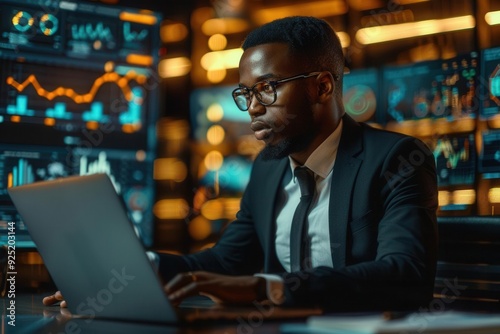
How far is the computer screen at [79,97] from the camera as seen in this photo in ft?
7.55

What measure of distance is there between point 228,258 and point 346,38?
8.13 ft

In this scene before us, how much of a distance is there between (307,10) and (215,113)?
0.95m

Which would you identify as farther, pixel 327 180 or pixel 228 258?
pixel 228 258

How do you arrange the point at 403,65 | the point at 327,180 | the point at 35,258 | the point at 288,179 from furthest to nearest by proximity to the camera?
the point at 403,65 → the point at 35,258 → the point at 288,179 → the point at 327,180

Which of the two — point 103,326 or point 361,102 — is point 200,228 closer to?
point 361,102

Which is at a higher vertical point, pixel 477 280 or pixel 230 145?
pixel 230 145

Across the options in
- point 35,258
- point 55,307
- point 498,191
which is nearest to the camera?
point 55,307

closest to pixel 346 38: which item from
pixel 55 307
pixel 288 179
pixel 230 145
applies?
pixel 230 145

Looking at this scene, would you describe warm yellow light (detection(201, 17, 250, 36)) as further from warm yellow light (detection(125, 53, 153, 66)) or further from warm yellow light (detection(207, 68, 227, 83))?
warm yellow light (detection(125, 53, 153, 66))

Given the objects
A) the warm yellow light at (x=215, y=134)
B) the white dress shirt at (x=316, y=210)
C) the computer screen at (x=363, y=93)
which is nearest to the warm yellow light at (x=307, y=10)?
the computer screen at (x=363, y=93)

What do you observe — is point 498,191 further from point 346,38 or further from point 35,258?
point 35,258

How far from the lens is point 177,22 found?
16.6 feet

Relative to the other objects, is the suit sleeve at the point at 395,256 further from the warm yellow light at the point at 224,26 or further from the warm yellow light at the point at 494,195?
the warm yellow light at the point at 224,26

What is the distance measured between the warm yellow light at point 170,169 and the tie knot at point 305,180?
312cm
